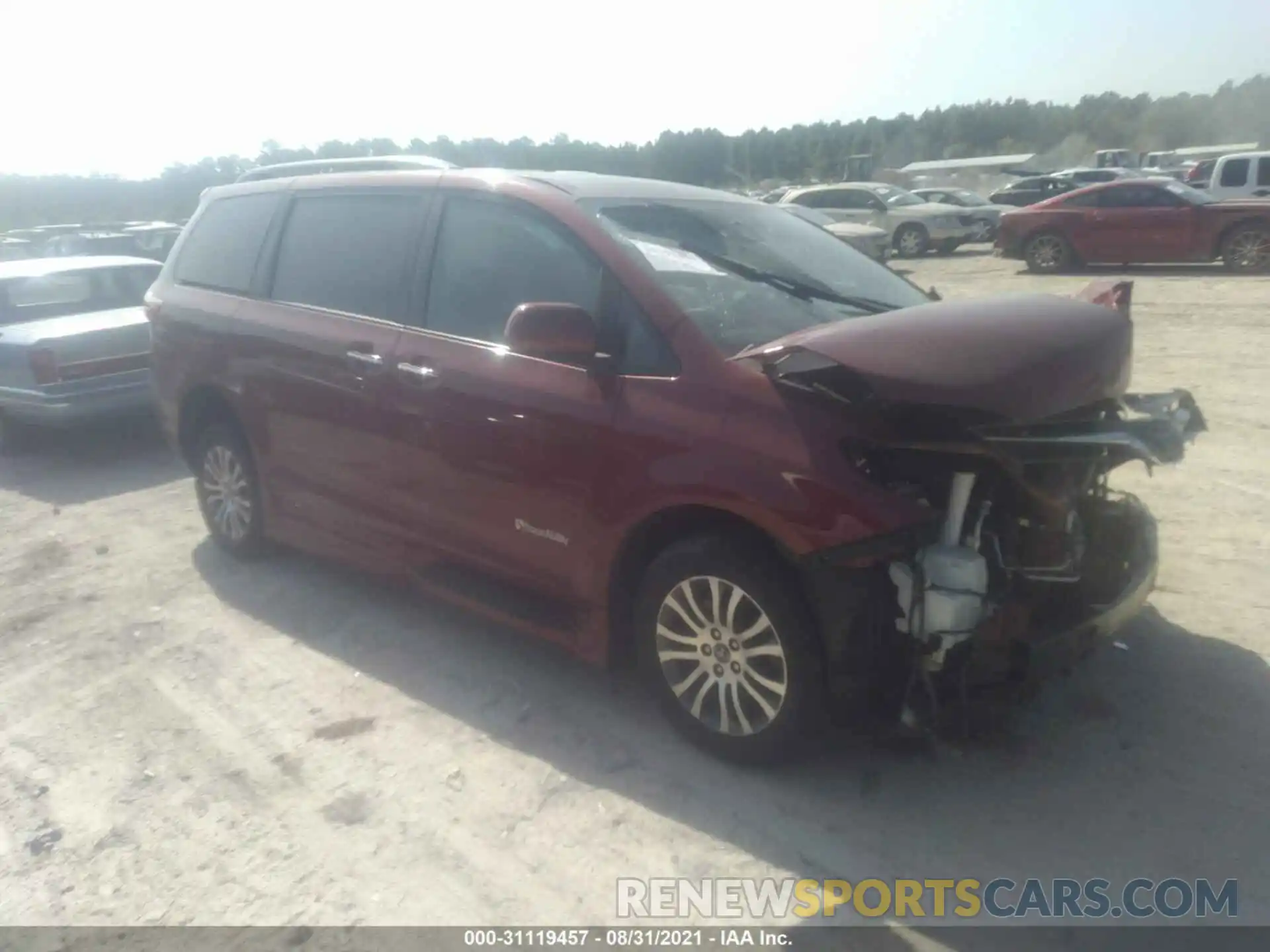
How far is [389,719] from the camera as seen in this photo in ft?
13.4

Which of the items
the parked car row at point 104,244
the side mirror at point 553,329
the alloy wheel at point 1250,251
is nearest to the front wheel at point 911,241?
the alloy wheel at point 1250,251

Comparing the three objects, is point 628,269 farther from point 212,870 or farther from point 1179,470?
point 1179,470

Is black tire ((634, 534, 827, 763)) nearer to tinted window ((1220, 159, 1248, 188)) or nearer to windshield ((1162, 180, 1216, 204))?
windshield ((1162, 180, 1216, 204))

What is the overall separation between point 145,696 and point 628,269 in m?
2.69

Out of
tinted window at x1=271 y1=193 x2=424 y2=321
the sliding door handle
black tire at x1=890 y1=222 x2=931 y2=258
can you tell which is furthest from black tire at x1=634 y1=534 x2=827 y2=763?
black tire at x1=890 y1=222 x2=931 y2=258

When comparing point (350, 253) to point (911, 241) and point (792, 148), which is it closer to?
point (911, 241)

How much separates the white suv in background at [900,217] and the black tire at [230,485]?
734 inches

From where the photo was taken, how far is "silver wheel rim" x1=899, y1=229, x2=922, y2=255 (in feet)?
75.5

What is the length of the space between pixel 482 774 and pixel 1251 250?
16.5 m

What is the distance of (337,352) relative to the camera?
4.69 m

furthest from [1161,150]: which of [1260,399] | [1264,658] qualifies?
[1264,658]

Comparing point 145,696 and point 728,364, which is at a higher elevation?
point 728,364

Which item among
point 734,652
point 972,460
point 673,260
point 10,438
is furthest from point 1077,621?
point 10,438

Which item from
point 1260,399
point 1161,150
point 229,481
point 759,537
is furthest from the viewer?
point 1161,150
